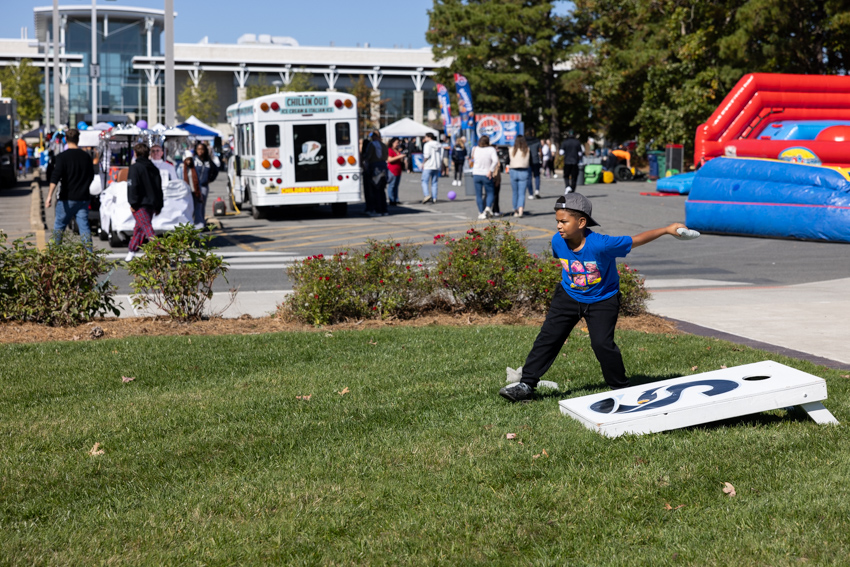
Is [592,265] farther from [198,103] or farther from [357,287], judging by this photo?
[198,103]

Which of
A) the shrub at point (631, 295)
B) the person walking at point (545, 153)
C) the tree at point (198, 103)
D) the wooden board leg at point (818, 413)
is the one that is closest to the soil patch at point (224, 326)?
the shrub at point (631, 295)

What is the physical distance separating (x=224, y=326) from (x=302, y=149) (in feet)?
39.9

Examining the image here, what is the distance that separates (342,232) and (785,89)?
45.4 ft

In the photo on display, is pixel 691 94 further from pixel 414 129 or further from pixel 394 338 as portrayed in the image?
pixel 394 338

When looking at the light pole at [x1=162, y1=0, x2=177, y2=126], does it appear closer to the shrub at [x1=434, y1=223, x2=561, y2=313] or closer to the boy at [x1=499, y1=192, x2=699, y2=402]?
the shrub at [x1=434, y1=223, x2=561, y2=313]

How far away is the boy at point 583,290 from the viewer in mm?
5277

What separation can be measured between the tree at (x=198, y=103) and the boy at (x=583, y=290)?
70.0 metres

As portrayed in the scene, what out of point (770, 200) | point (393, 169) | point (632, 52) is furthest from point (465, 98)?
point (770, 200)

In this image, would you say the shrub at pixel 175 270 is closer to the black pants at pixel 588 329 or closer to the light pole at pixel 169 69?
the black pants at pixel 588 329

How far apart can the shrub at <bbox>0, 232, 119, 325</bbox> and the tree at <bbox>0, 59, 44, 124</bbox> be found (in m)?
70.9

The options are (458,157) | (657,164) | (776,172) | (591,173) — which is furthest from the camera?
(657,164)

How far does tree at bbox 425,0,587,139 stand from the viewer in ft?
166

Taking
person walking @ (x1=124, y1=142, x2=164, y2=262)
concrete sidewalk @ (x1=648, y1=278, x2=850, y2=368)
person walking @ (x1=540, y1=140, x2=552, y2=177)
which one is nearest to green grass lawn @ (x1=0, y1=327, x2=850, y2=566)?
concrete sidewalk @ (x1=648, y1=278, x2=850, y2=368)

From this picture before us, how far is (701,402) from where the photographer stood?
4.92m
